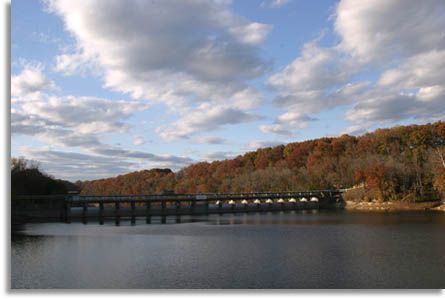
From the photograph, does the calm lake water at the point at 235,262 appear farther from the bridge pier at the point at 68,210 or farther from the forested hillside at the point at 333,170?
the forested hillside at the point at 333,170

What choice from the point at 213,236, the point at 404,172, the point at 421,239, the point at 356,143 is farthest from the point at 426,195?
the point at 213,236

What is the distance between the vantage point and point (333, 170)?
81.7 metres

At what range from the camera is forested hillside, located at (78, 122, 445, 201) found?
6179 cm

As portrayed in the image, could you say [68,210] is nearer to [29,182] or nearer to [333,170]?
[29,182]

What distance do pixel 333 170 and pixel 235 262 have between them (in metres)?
69.3

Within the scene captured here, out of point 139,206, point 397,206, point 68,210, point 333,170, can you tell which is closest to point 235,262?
point 68,210

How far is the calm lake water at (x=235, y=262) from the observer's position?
44.5ft

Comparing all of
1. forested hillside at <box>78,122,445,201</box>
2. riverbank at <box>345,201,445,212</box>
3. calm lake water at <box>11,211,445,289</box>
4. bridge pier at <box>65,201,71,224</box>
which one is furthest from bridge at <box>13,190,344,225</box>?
calm lake water at <box>11,211,445,289</box>

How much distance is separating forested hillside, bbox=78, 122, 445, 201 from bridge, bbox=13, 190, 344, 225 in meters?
8.28

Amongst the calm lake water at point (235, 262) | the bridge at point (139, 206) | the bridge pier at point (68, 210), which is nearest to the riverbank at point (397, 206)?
the bridge at point (139, 206)

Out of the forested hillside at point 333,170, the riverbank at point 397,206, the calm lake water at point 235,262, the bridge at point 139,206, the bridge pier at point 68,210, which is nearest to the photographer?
the calm lake water at point 235,262

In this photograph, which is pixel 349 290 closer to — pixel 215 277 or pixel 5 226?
pixel 215 277

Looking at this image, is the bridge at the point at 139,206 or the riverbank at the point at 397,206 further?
the riverbank at the point at 397,206

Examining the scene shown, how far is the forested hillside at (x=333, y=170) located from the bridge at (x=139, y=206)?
326 inches
